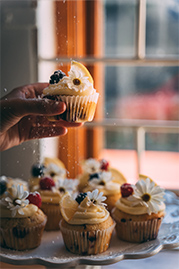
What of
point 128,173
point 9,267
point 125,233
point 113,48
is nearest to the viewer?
point 9,267

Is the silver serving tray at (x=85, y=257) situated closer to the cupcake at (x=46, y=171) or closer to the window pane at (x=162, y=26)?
the cupcake at (x=46, y=171)

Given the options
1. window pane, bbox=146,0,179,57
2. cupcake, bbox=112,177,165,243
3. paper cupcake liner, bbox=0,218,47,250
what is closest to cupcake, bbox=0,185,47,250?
paper cupcake liner, bbox=0,218,47,250

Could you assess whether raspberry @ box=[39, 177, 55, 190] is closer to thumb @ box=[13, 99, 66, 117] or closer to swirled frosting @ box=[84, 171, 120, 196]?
swirled frosting @ box=[84, 171, 120, 196]

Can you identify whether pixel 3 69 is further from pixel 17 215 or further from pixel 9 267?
pixel 9 267

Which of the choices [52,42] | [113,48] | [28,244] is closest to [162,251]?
[28,244]

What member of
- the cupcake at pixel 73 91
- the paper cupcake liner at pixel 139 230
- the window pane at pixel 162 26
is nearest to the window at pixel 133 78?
the window pane at pixel 162 26

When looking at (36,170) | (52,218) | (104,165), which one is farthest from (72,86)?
(104,165)

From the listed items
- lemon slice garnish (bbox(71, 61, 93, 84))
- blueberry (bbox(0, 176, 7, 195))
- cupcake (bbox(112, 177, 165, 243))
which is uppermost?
lemon slice garnish (bbox(71, 61, 93, 84))
